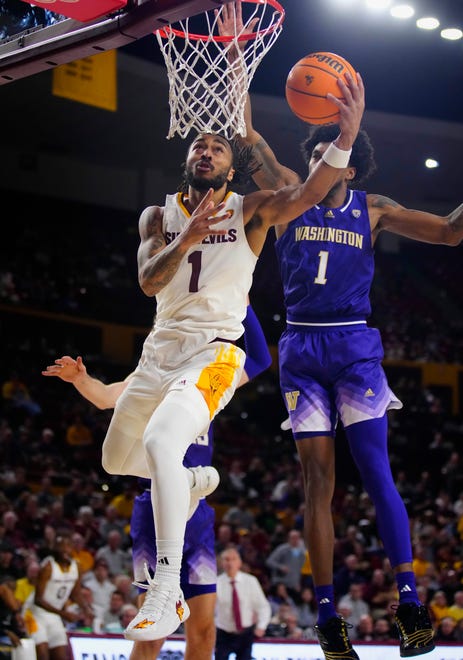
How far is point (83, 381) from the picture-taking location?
590cm

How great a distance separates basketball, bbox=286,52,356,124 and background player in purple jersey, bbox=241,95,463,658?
440mm

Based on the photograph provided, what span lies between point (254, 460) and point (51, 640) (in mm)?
8466

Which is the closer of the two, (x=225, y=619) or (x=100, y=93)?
(x=225, y=619)

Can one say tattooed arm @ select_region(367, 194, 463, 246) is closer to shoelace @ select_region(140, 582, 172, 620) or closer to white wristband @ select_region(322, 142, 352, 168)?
white wristband @ select_region(322, 142, 352, 168)

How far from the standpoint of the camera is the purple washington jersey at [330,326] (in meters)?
5.45

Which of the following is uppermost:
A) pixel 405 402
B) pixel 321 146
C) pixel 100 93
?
pixel 100 93

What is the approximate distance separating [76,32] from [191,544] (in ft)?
10.4

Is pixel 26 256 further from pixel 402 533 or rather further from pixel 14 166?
pixel 402 533

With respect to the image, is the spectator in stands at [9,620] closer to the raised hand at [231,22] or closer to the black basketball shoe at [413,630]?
the black basketball shoe at [413,630]

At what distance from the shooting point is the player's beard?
17.4 feet

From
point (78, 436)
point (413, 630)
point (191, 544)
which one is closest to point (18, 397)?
point (78, 436)

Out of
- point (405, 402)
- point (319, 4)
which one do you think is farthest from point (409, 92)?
point (405, 402)

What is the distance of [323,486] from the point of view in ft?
17.8

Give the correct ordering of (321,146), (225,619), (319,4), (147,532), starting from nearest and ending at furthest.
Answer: (321,146), (147,532), (225,619), (319,4)
